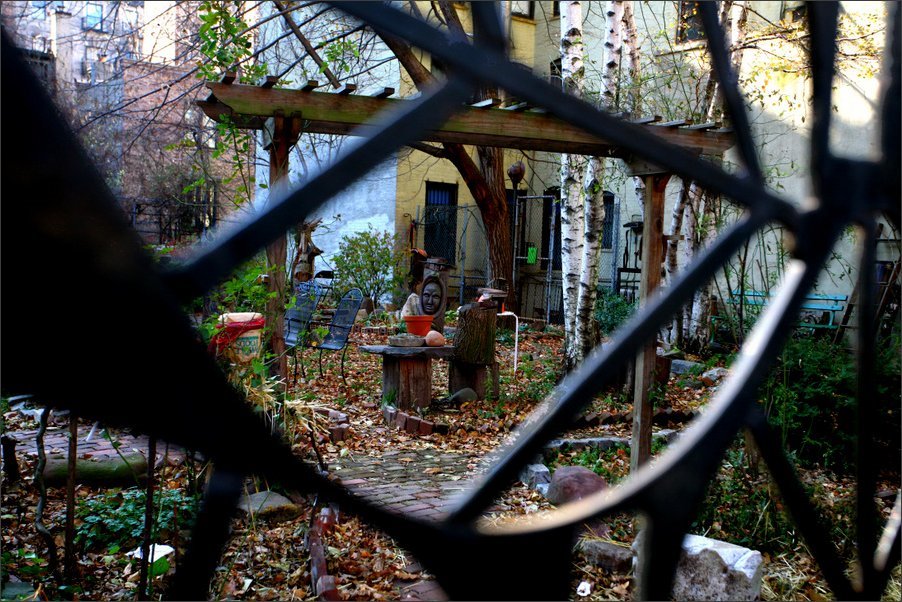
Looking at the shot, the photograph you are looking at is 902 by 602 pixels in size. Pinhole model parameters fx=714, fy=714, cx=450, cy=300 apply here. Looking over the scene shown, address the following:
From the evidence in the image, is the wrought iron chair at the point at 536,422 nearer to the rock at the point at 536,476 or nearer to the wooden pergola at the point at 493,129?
the wooden pergola at the point at 493,129

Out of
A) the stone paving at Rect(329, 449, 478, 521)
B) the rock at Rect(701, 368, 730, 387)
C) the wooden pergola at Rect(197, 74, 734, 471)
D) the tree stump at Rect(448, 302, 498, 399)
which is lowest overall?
the stone paving at Rect(329, 449, 478, 521)

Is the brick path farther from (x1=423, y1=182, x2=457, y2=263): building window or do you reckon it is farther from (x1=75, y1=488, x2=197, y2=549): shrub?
(x1=423, y1=182, x2=457, y2=263): building window

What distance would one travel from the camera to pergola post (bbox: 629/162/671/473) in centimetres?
455

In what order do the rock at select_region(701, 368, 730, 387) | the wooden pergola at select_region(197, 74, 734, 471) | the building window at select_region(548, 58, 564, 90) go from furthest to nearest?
Result: the rock at select_region(701, 368, 730, 387)
the wooden pergola at select_region(197, 74, 734, 471)
the building window at select_region(548, 58, 564, 90)

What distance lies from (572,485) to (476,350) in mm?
3063

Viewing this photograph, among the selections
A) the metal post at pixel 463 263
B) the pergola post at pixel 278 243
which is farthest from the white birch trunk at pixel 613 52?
the metal post at pixel 463 263

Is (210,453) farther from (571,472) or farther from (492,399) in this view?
(492,399)

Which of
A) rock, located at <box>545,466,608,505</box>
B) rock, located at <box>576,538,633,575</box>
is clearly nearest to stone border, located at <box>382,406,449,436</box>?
rock, located at <box>545,466,608,505</box>

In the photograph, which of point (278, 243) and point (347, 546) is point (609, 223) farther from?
point (347, 546)

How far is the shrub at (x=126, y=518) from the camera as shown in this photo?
3747mm

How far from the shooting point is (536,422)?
2.26 feet

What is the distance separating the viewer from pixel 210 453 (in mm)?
519

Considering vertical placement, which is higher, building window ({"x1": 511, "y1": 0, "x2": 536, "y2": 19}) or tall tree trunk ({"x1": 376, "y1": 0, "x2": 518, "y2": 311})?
building window ({"x1": 511, "y1": 0, "x2": 536, "y2": 19})

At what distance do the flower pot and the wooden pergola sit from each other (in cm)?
259
